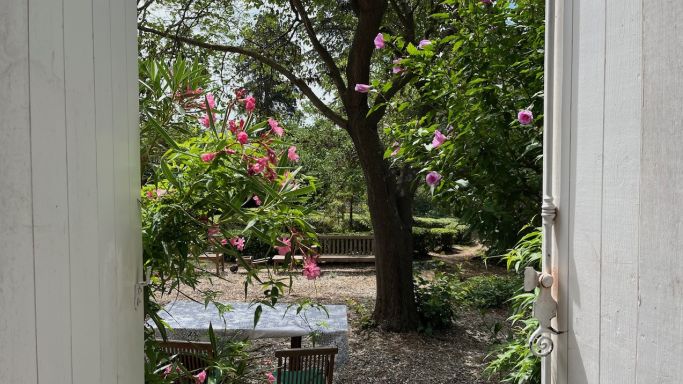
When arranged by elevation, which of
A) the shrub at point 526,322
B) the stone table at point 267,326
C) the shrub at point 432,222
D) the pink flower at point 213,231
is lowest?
the stone table at point 267,326

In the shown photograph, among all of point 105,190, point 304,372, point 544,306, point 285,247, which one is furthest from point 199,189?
point 304,372

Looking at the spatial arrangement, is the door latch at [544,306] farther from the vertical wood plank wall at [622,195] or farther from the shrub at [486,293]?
the shrub at [486,293]

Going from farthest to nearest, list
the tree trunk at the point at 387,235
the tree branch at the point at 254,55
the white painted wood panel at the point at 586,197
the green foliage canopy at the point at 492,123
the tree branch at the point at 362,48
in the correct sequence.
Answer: the tree trunk at the point at 387,235
the tree branch at the point at 254,55
the tree branch at the point at 362,48
the green foliage canopy at the point at 492,123
the white painted wood panel at the point at 586,197

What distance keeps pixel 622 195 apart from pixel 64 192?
89 centimetres

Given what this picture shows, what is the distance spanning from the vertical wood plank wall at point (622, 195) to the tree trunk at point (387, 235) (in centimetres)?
620

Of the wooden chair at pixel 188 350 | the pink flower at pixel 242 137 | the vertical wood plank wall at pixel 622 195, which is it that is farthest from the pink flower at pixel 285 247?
the wooden chair at pixel 188 350

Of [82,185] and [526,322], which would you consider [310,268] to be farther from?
[82,185]

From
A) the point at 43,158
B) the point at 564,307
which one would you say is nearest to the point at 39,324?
the point at 43,158

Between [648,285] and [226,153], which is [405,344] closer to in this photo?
[226,153]

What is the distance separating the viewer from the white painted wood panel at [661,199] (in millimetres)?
697

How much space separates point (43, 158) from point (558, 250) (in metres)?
1.02

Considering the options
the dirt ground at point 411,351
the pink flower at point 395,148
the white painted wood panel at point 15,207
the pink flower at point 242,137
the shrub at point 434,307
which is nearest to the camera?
the white painted wood panel at point 15,207

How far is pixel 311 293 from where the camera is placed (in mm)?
10508

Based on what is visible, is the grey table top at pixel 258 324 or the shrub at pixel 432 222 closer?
the grey table top at pixel 258 324
